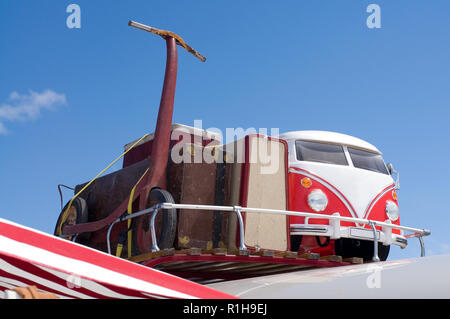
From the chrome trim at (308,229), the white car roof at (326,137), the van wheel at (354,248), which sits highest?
the white car roof at (326,137)

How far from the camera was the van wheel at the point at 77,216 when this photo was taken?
7992 millimetres

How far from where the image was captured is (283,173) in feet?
24.0

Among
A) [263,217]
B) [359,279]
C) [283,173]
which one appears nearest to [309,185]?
[283,173]

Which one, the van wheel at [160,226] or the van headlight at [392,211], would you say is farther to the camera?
the van headlight at [392,211]

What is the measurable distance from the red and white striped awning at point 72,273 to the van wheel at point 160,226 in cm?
328

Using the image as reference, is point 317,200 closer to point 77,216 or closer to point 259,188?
point 259,188

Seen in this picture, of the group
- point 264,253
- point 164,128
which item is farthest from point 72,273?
point 164,128

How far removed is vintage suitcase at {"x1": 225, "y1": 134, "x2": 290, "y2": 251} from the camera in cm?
688

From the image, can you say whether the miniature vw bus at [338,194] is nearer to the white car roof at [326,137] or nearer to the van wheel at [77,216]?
the white car roof at [326,137]

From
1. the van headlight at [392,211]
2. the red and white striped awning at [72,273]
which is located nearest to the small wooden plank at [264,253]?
the van headlight at [392,211]

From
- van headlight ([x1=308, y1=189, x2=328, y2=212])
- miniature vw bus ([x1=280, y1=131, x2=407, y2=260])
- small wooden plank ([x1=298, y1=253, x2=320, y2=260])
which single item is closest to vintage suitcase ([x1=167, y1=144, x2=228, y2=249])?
small wooden plank ([x1=298, y1=253, x2=320, y2=260])

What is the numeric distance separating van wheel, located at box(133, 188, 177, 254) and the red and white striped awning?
10.8 feet

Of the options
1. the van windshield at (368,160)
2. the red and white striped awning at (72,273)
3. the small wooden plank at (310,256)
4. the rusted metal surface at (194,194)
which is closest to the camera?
the red and white striped awning at (72,273)

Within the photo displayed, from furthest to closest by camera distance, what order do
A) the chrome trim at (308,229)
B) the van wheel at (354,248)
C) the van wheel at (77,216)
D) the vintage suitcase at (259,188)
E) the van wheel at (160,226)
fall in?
1. the van wheel at (77,216)
2. the van wheel at (354,248)
3. the chrome trim at (308,229)
4. the vintage suitcase at (259,188)
5. the van wheel at (160,226)
